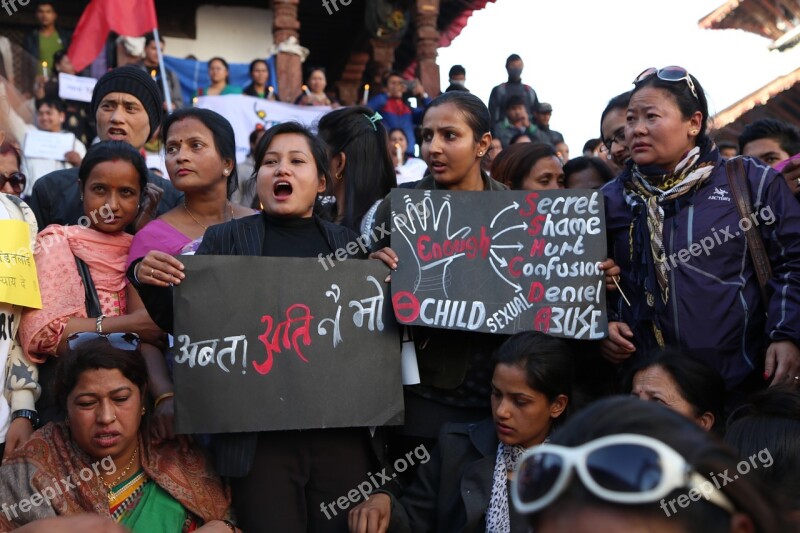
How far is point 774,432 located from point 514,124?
7.77m

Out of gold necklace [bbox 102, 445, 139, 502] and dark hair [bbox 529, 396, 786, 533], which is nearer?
dark hair [bbox 529, 396, 786, 533]

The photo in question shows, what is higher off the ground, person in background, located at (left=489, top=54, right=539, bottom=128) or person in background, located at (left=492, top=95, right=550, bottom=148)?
person in background, located at (left=489, top=54, right=539, bottom=128)

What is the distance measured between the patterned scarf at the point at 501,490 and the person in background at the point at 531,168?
1.62 m

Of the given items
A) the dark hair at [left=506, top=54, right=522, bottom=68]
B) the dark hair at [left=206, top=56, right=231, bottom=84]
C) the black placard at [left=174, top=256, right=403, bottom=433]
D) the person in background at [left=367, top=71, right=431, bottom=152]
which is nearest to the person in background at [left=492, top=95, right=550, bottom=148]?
the dark hair at [left=506, top=54, right=522, bottom=68]

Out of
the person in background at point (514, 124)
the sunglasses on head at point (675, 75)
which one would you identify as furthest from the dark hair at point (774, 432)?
the person in background at point (514, 124)

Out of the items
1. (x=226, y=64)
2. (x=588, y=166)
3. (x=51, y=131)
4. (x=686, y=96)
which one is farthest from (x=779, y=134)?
(x=226, y=64)

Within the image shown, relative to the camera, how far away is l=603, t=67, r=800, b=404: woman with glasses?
10.5ft

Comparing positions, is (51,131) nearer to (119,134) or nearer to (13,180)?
(13,180)

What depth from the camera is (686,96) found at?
338 centimetres

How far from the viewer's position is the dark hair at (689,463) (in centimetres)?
118

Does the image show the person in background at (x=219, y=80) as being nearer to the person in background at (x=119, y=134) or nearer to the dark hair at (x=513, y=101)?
the dark hair at (x=513, y=101)

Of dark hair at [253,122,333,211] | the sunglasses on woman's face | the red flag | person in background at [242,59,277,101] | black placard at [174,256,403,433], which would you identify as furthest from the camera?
person in background at [242,59,277,101]

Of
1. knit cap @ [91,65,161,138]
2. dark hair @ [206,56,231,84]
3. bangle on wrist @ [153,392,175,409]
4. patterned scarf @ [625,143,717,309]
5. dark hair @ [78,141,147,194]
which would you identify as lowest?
bangle on wrist @ [153,392,175,409]

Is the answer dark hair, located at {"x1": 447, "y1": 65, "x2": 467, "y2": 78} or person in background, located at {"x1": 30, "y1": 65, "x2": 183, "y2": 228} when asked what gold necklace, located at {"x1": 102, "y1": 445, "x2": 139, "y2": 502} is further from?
dark hair, located at {"x1": 447, "y1": 65, "x2": 467, "y2": 78}
